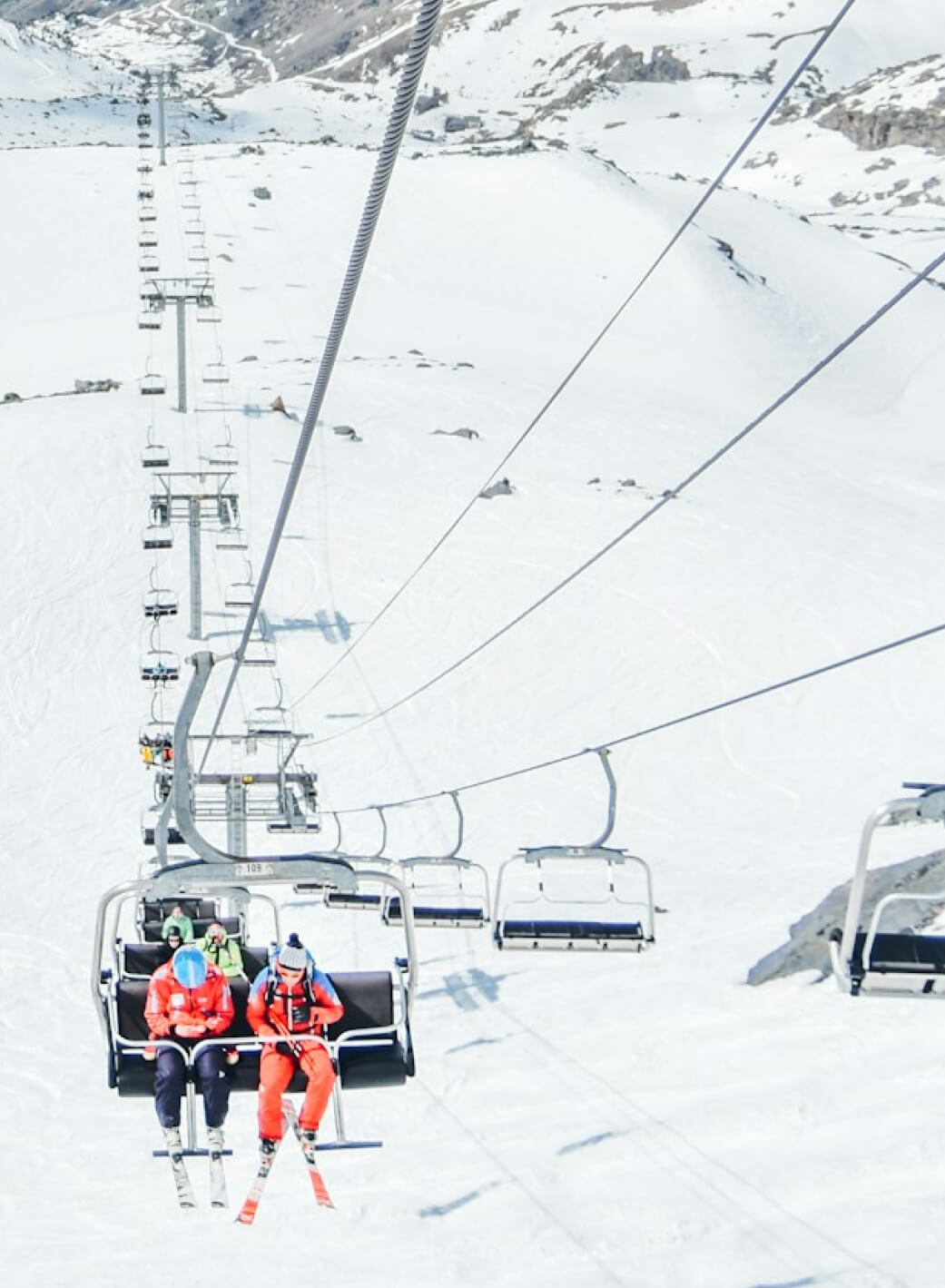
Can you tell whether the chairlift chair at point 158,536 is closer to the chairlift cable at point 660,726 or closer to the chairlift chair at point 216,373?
the chairlift cable at point 660,726

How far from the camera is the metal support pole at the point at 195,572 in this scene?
33188 millimetres

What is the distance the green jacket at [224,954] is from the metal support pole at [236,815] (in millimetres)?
7741

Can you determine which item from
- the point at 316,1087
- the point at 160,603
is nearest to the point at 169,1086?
the point at 316,1087

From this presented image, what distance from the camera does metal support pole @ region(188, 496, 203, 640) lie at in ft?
109

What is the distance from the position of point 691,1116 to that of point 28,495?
28.1m

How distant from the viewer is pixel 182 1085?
382 inches

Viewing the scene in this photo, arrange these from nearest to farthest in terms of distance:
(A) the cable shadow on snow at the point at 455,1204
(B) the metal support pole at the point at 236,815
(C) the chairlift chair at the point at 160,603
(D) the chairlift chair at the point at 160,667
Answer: (A) the cable shadow on snow at the point at 455,1204, (B) the metal support pole at the point at 236,815, (D) the chairlift chair at the point at 160,667, (C) the chairlift chair at the point at 160,603

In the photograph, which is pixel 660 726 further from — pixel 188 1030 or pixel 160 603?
pixel 160 603

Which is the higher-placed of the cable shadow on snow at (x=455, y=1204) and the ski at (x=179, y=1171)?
the ski at (x=179, y=1171)

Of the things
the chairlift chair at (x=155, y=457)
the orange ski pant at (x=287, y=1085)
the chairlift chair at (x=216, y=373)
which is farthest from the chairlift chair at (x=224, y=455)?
the orange ski pant at (x=287, y=1085)

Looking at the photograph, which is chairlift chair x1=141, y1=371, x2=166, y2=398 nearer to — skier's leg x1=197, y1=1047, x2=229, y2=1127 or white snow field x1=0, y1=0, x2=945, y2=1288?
white snow field x1=0, y1=0, x2=945, y2=1288

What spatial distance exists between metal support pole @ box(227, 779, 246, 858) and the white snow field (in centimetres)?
197

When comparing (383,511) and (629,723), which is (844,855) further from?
(383,511)

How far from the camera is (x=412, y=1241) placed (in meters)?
12.7
